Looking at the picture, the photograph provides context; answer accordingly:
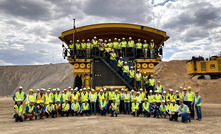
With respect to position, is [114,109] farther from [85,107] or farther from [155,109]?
[155,109]

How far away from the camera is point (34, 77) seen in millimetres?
48812

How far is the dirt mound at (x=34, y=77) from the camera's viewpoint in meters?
42.1

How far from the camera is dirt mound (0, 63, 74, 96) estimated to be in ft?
138

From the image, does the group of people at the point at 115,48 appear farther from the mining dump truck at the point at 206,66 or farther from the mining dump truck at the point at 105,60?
the mining dump truck at the point at 206,66

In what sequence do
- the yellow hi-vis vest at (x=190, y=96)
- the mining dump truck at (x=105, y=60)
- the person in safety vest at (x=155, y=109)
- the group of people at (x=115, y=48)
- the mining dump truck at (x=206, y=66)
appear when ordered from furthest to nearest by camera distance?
the mining dump truck at (x=206, y=66) → the group of people at (x=115, y=48) → the mining dump truck at (x=105, y=60) → the person in safety vest at (x=155, y=109) → the yellow hi-vis vest at (x=190, y=96)

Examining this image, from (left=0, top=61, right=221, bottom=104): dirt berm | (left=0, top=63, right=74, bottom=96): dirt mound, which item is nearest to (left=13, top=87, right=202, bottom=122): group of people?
(left=0, top=61, right=221, bottom=104): dirt berm

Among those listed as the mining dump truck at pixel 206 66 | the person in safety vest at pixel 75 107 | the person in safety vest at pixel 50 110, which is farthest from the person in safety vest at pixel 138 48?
the mining dump truck at pixel 206 66

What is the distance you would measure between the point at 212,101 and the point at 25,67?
52.7 meters

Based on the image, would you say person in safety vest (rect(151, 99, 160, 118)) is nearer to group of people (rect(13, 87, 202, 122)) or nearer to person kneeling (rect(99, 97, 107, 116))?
group of people (rect(13, 87, 202, 122))

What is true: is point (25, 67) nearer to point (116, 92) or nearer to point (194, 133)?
point (116, 92)

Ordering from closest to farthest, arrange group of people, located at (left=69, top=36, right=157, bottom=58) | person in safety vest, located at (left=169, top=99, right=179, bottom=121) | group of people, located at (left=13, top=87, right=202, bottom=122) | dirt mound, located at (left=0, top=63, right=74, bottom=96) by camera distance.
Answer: person in safety vest, located at (left=169, top=99, right=179, bottom=121) → group of people, located at (left=13, top=87, right=202, bottom=122) → group of people, located at (left=69, top=36, right=157, bottom=58) → dirt mound, located at (left=0, top=63, right=74, bottom=96)

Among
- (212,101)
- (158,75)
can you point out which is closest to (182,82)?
(212,101)

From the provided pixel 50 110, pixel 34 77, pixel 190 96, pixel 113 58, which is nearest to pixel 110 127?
pixel 50 110

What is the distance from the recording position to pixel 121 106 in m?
10.8
